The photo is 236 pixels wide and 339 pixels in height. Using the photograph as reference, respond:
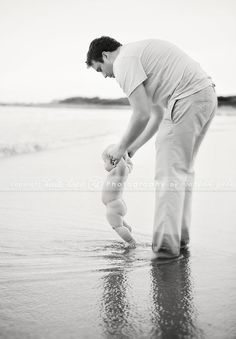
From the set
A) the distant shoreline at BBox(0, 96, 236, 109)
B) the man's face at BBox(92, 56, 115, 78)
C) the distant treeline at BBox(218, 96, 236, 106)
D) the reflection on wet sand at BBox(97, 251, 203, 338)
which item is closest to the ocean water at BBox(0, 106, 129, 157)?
the distant shoreline at BBox(0, 96, 236, 109)

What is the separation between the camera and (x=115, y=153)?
2336mm

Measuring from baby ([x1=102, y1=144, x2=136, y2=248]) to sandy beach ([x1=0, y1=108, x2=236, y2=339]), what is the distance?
0.10m

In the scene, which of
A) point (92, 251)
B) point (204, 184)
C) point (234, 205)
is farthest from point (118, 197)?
point (204, 184)

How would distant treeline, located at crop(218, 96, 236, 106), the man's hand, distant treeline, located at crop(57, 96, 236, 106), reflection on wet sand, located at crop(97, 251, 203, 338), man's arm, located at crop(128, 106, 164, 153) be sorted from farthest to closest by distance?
distant treeline, located at crop(57, 96, 236, 106)
distant treeline, located at crop(218, 96, 236, 106)
man's arm, located at crop(128, 106, 164, 153)
the man's hand
reflection on wet sand, located at crop(97, 251, 203, 338)

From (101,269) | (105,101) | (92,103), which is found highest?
(101,269)

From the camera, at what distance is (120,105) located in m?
9.47

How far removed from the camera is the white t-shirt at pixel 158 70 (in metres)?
2.21

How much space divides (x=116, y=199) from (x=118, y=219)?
0.39 feet

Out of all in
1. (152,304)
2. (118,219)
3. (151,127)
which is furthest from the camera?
(151,127)

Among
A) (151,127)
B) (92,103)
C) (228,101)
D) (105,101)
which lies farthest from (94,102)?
(151,127)

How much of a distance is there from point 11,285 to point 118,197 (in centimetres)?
88

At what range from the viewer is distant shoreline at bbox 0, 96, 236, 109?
9289mm

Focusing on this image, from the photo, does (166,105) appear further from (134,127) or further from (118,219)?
(118,219)

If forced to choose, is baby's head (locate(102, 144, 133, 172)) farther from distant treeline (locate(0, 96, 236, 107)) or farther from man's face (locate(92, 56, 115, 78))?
distant treeline (locate(0, 96, 236, 107))
